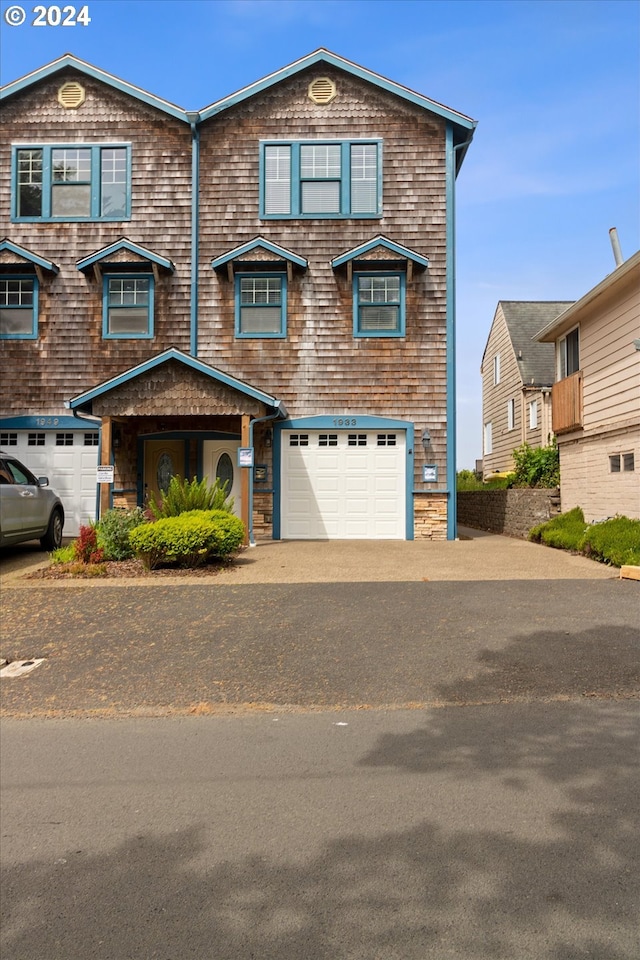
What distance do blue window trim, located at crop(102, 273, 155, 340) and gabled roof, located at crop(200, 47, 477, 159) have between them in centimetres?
391

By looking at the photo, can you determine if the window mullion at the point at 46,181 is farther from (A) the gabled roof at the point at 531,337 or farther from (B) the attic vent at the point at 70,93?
(A) the gabled roof at the point at 531,337

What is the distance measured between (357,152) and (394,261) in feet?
9.29

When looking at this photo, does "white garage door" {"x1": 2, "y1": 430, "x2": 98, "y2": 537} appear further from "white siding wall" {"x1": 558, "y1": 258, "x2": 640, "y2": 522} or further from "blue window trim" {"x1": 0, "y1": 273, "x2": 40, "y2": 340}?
"white siding wall" {"x1": 558, "y1": 258, "x2": 640, "y2": 522}

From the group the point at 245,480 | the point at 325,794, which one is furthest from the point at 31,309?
the point at 325,794

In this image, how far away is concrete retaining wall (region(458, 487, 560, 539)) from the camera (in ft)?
61.4

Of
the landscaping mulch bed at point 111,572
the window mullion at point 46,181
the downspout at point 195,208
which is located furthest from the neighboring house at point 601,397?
the window mullion at point 46,181

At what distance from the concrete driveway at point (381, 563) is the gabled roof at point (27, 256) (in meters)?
6.39

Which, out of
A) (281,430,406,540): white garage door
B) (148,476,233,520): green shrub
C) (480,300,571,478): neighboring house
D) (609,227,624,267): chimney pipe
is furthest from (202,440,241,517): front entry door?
(480,300,571,478): neighboring house

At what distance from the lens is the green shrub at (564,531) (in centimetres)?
1479

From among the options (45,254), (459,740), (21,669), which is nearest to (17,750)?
(21,669)

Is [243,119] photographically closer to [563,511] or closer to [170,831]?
[563,511]

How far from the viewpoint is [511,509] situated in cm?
2075

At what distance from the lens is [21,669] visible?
21.1ft

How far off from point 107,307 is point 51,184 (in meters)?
3.22
